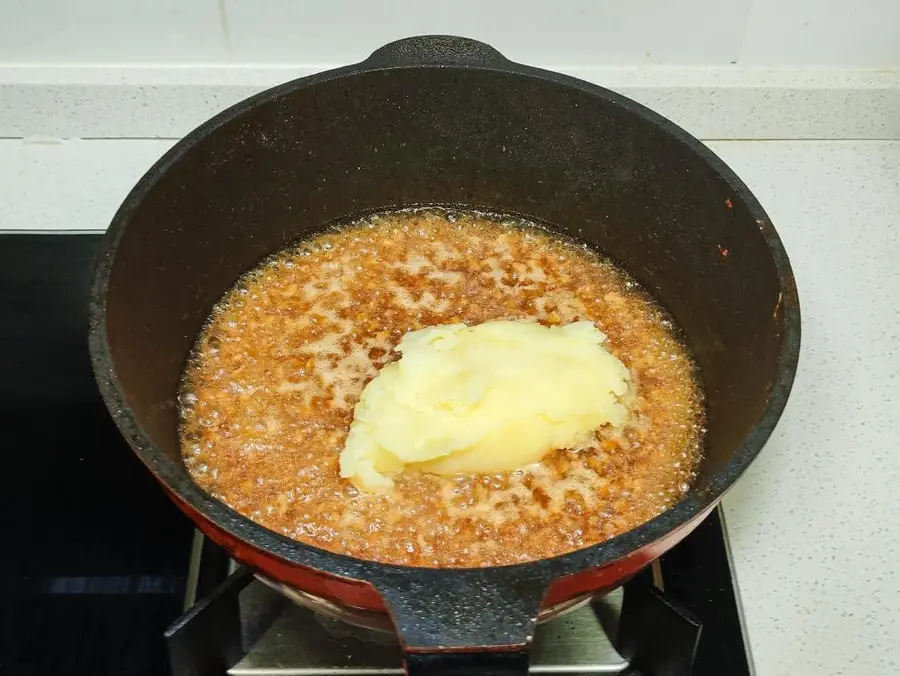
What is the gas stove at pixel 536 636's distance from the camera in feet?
2.59

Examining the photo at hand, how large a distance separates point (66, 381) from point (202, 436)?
0.23 meters

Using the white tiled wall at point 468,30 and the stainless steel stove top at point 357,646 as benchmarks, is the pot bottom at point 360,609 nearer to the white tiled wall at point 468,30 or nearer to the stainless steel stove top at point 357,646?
the stainless steel stove top at point 357,646

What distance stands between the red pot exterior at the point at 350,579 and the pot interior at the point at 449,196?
199 mm

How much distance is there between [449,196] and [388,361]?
0.24m

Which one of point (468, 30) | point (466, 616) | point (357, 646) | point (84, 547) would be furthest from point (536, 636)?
point (468, 30)

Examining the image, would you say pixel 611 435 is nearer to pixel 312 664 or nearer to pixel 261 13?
pixel 312 664

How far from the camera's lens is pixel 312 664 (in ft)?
2.69

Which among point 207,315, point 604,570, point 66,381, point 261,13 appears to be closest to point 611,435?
point 604,570

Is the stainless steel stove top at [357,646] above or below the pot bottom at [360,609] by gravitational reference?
below

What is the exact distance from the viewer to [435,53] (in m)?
0.96

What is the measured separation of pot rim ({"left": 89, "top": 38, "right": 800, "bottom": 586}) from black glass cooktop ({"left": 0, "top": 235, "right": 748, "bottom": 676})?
0.20 metres

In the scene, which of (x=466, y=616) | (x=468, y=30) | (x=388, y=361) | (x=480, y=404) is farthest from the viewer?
(x=468, y=30)

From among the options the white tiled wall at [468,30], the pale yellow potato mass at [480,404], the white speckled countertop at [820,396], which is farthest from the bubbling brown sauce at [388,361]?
the white tiled wall at [468,30]

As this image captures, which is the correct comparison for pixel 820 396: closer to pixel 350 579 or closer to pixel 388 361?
pixel 388 361
